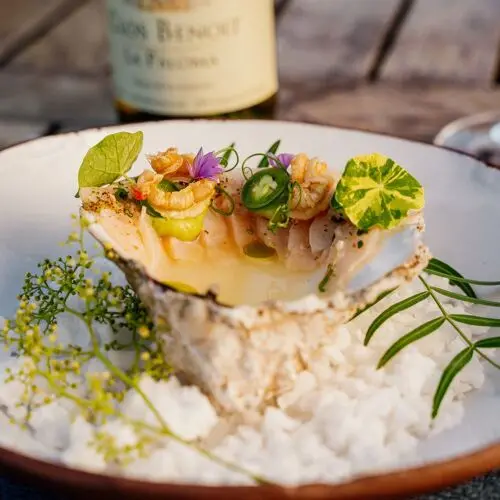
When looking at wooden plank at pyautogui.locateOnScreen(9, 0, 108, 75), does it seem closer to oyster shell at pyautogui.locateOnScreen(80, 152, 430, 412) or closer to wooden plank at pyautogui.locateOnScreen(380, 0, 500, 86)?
wooden plank at pyautogui.locateOnScreen(380, 0, 500, 86)

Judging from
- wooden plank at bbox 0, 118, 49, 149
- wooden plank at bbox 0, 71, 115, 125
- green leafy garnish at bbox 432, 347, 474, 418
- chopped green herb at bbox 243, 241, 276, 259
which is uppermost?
chopped green herb at bbox 243, 241, 276, 259

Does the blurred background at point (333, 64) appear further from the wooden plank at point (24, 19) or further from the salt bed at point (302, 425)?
the salt bed at point (302, 425)

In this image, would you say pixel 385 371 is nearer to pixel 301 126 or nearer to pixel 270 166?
pixel 270 166

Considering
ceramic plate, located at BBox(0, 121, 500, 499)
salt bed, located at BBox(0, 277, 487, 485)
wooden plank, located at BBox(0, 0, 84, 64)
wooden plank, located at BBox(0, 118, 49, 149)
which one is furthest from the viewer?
wooden plank, located at BBox(0, 0, 84, 64)

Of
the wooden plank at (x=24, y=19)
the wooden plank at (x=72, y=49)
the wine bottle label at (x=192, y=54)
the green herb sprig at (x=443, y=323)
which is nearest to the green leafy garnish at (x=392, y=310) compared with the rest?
the green herb sprig at (x=443, y=323)

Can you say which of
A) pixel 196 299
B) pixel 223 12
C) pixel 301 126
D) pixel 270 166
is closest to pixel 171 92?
pixel 223 12

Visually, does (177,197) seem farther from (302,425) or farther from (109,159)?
(302,425)

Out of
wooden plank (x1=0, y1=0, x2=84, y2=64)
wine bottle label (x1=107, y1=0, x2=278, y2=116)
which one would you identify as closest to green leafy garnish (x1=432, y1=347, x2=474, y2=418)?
wine bottle label (x1=107, y1=0, x2=278, y2=116)
